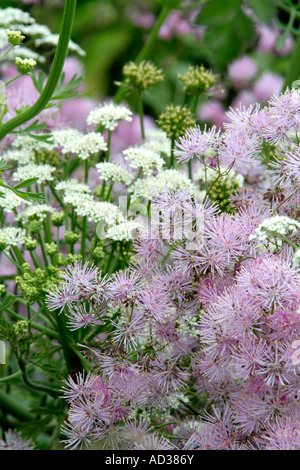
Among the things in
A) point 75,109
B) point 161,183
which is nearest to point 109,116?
point 161,183

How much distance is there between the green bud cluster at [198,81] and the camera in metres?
1.11

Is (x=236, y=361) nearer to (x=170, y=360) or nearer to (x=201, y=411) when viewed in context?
(x=170, y=360)

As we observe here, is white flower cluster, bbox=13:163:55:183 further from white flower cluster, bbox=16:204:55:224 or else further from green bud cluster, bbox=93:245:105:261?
green bud cluster, bbox=93:245:105:261

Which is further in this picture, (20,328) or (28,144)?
(28,144)

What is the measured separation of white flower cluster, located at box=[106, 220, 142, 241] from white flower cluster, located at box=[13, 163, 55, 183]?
0.18 meters

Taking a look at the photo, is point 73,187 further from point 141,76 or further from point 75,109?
point 75,109

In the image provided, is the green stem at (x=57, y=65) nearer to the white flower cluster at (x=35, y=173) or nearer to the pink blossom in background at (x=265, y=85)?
the white flower cluster at (x=35, y=173)

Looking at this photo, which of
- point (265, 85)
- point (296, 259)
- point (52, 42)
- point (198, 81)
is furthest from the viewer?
point (265, 85)

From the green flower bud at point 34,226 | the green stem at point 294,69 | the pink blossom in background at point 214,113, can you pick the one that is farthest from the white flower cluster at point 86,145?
the pink blossom in background at point 214,113

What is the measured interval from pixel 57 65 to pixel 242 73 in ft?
4.41

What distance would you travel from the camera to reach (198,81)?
3.64 ft

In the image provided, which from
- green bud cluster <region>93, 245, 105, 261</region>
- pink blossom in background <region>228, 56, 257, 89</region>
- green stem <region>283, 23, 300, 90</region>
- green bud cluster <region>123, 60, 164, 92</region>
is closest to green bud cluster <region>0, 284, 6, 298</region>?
green bud cluster <region>93, 245, 105, 261</region>
